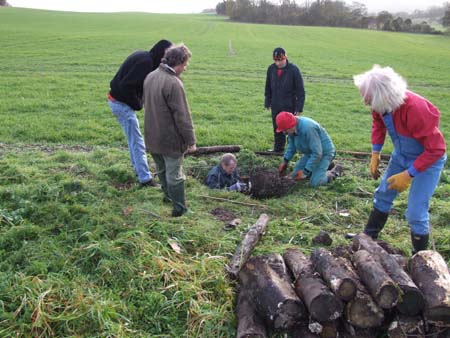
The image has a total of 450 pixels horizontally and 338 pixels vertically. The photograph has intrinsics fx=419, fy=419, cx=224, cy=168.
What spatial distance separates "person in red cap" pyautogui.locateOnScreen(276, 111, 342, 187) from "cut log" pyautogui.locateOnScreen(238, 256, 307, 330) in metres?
3.12

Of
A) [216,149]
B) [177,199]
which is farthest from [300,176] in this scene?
[177,199]

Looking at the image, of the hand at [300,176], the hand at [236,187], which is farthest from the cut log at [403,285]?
the hand at [236,187]

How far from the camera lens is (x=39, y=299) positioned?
3.76 metres

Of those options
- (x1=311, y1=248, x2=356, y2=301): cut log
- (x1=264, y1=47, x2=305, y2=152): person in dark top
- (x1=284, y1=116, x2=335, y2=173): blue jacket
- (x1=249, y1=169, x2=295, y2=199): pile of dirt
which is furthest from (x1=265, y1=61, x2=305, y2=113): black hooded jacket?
(x1=311, y1=248, x2=356, y2=301): cut log

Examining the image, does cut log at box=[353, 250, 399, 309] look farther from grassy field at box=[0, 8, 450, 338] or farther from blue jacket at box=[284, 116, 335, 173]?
blue jacket at box=[284, 116, 335, 173]

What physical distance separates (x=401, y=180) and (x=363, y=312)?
1498 millimetres

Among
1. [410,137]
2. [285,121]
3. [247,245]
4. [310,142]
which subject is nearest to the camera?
[410,137]

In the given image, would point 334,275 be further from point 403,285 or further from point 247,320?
point 247,320

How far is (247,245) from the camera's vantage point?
4.72m

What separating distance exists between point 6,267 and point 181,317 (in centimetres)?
198

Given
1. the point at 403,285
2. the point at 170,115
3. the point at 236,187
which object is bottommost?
the point at 236,187

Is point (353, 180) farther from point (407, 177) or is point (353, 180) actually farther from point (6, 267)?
point (6, 267)

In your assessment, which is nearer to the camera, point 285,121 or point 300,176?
point 285,121

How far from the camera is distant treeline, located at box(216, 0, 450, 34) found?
6619 centimetres
